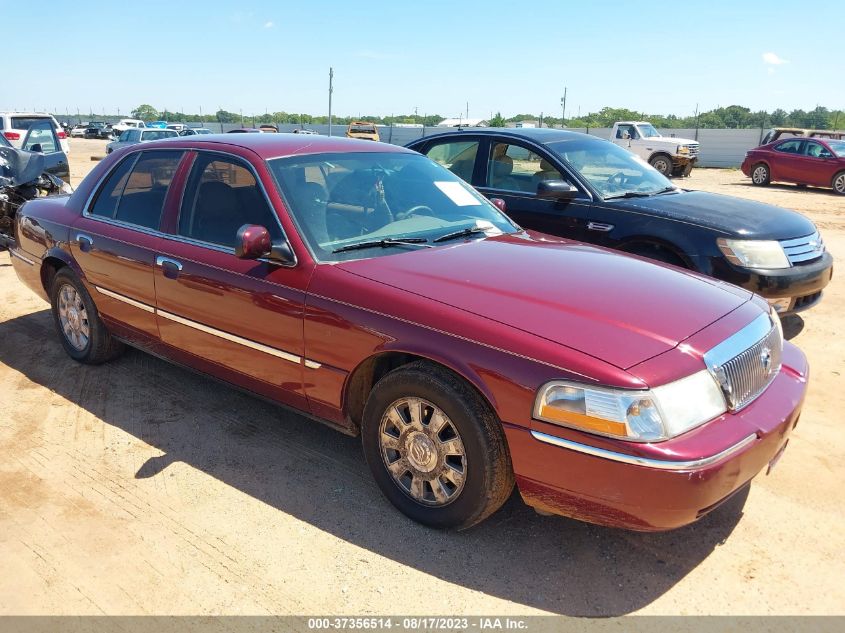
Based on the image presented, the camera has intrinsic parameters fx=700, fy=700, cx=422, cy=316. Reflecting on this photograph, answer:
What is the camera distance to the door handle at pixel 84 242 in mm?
4703

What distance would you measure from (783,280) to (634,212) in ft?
3.98

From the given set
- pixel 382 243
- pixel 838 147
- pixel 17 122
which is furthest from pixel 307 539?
pixel 838 147

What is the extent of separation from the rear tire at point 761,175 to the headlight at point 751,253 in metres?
17.5

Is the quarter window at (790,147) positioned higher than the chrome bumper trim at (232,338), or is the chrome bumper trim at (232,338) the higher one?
the quarter window at (790,147)

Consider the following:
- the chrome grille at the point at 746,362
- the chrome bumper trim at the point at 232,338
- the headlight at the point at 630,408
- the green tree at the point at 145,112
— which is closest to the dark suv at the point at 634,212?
the chrome grille at the point at 746,362

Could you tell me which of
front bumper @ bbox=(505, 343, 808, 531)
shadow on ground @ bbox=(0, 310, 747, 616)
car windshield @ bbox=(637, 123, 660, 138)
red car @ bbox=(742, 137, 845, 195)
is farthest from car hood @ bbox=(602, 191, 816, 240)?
car windshield @ bbox=(637, 123, 660, 138)

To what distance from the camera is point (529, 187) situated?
246 inches

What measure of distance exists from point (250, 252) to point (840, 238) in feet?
35.3

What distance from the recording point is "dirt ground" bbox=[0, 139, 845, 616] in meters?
2.75

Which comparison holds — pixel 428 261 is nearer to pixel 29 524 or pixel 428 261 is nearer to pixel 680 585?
pixel 680 585

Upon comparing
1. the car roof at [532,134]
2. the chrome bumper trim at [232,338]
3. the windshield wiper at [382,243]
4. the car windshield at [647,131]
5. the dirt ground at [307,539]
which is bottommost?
the dirt ground at [307,539]

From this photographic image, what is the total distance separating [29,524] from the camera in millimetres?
3236

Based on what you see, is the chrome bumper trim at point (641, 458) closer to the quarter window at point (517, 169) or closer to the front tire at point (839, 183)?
the quarter window at point (517, 169)

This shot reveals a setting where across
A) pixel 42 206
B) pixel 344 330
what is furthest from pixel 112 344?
pixel 344 330
